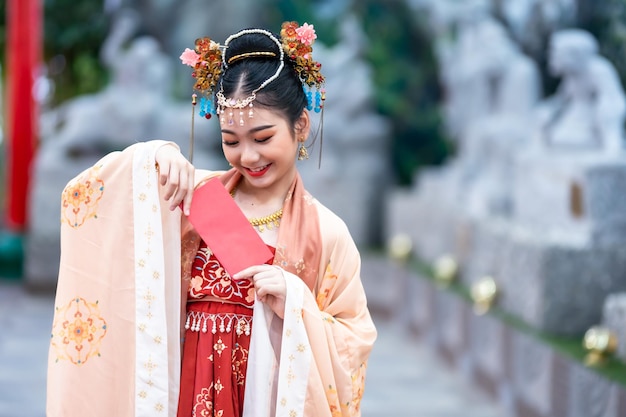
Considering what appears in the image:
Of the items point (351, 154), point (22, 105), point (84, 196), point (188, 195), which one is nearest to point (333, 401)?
point (188, 195)

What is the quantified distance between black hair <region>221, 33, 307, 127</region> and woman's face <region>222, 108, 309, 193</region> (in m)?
0.02

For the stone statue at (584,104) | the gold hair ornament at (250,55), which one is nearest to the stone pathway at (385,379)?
the stone statue at (584,104)

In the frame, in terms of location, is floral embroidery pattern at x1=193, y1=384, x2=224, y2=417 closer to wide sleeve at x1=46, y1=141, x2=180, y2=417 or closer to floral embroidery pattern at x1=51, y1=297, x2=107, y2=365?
wide sleeve at x1=46, y1=141, x2=180, y2=417

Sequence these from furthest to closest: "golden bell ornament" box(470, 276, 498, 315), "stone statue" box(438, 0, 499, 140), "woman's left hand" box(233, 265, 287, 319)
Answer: "stone statue" box(438, 0, 499, 140) < "golden bell ornament" box(470, 276, 498, 315) < "woman's left hand" box(233, 265, 287, 319)

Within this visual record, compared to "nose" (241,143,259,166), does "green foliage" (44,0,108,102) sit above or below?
above

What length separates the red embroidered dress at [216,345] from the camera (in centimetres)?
198

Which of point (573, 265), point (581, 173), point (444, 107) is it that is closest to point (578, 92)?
point (581, 173)

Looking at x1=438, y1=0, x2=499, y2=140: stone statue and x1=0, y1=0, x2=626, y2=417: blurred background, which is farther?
x1=438, y1=0, x2=499, y2=140: stone statue

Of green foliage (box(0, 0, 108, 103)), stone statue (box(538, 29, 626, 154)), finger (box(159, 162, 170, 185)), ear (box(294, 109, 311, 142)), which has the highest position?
green foliage (box(0, 0, 108, 103))

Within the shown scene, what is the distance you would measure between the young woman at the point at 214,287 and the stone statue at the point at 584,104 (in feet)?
10.2

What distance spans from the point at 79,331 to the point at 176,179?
38 centimetres

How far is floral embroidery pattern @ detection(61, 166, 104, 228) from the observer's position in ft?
6.58

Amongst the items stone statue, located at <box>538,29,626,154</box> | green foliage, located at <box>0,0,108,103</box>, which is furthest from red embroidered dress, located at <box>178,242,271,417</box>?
green foliage, located at <box>0,0,108,103</box>

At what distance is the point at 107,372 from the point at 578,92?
3734mm
